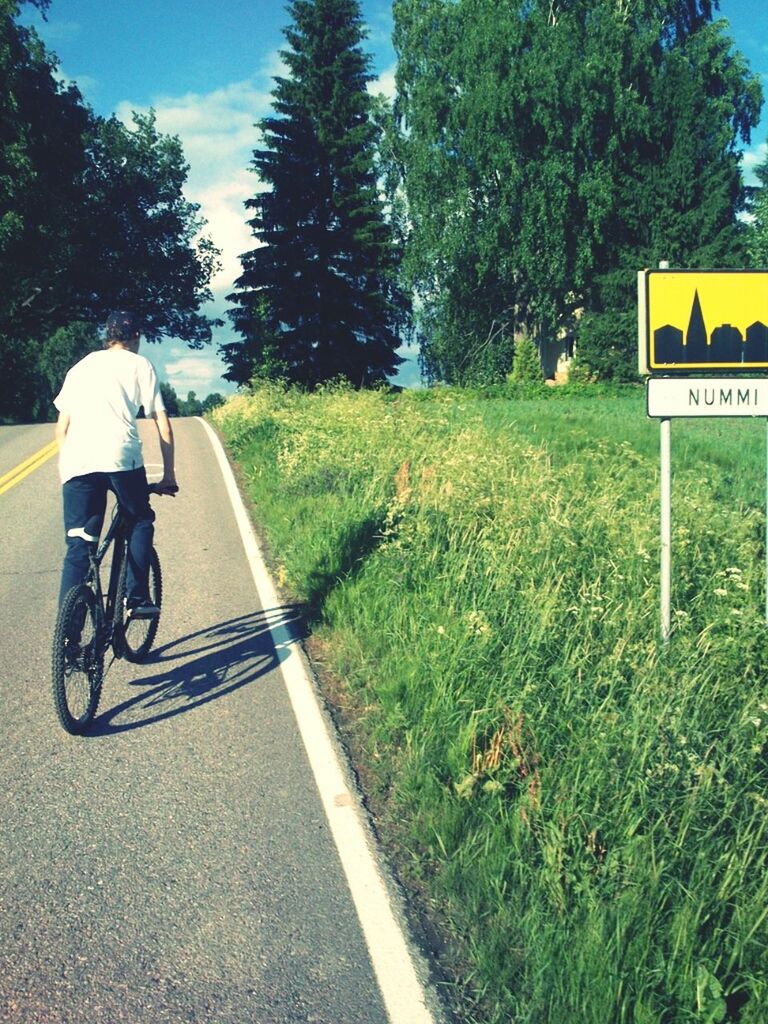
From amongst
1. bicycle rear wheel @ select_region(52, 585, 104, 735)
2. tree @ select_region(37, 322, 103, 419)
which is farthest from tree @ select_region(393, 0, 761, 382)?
tree @ select_region(37, 322, 103, 419)

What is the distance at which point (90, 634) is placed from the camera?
5.09 meters

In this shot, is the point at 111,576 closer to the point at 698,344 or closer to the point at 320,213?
the point at 698,344

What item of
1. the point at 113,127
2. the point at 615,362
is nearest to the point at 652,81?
the point at 615,362

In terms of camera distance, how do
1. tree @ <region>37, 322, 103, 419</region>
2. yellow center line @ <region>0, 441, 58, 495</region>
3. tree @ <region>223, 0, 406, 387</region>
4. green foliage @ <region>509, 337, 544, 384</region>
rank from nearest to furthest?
1. yellow center line @ <region>0, 441, 58, 495</region>
2. tree @ <region>223, 0, 406, 387</region>
3. green foliage @ <region>509, 337, 544, 384</region>
4. tree @ <region>37, 322, 103, 419</region>

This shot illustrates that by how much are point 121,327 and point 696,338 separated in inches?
137

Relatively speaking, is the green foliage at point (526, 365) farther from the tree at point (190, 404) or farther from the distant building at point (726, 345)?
the tree at point (190, 404)

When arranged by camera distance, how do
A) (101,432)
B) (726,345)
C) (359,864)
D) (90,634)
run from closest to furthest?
(359,864)
(90,634)
(101,432)
(726,345)

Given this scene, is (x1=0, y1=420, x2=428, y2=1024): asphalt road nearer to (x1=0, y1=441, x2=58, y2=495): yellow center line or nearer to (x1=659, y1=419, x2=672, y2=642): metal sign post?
(x1=659, y1=419, x2=672, y2=642): metal sign post

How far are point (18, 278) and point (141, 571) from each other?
37.1 meters

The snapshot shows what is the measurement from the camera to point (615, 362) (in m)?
39.1

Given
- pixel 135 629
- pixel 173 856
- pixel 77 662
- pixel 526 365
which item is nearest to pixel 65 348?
pixel 526 365

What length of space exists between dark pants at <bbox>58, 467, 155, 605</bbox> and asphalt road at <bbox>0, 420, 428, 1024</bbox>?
0.73 meters

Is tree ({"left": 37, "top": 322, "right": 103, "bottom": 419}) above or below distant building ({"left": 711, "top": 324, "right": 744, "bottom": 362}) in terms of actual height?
above

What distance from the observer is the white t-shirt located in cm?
518
